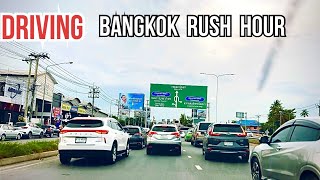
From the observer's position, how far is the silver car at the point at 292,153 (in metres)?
6.47

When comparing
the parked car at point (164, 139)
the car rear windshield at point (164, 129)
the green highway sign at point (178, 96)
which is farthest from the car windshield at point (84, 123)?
the green highway sign at point (178, 96)

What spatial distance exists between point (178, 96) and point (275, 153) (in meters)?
37.0

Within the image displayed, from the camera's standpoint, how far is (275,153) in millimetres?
8180

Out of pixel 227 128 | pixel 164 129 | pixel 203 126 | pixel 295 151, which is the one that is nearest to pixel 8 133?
pixel 203 126

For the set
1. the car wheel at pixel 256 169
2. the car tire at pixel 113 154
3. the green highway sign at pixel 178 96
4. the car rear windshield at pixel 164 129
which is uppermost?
the green highway sign at pixel 178 96

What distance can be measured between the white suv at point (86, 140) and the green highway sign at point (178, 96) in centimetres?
3074

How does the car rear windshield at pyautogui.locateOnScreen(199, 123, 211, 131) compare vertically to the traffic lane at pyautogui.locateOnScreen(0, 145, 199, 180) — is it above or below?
above

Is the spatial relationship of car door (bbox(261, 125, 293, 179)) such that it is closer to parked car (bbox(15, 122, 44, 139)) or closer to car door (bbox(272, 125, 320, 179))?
car door (bbox(272, 125, 320, 179))

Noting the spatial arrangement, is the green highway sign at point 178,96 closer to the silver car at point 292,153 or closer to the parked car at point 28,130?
the parked car at point 28,130

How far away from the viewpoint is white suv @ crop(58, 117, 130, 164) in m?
13.9

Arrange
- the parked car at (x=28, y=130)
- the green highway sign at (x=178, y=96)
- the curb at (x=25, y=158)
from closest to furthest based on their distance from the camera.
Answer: the curb at (x=25, y=158)
the parked car at (x=28, y=130)
the green highway sign at (x=178, y=96)

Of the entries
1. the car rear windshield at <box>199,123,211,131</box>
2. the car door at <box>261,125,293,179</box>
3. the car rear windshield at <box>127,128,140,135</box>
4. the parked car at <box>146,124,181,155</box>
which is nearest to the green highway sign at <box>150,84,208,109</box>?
the car rear windshield at <box>199,123,211,131</box>

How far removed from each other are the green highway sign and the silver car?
1391 inches

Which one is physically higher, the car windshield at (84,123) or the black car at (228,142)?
the car windshield at (84,123)
